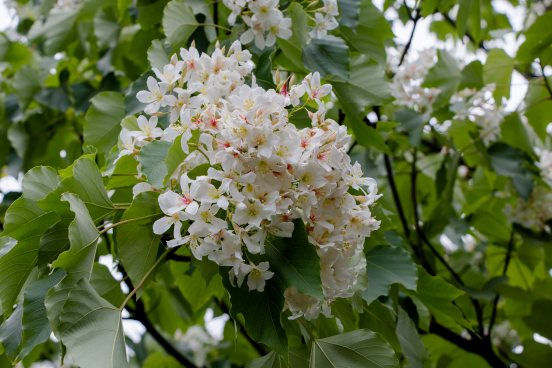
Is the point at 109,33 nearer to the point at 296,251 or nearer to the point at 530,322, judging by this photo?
the point at 296,251

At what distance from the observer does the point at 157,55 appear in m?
1.19

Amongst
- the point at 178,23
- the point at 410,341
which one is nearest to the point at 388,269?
the point at 410,341

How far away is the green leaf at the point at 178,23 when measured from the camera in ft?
3.82

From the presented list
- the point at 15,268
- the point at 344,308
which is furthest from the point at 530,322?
the point at 15,268

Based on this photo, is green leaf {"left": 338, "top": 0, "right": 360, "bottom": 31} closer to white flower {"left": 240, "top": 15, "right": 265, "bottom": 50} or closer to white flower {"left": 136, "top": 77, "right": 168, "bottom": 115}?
white flower {"left": 240, "top": 15, "right": 265, "bottom": 50}

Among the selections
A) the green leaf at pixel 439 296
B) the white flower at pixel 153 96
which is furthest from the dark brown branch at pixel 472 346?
the white flower at pixel 153 96

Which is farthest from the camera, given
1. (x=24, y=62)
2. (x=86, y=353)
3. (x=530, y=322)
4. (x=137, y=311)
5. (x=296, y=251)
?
(x=24, y=62)

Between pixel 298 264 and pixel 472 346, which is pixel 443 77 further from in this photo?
pixel 298 264

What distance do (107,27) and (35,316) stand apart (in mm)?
1474

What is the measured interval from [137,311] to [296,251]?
1037 mm

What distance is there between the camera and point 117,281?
1.36 m

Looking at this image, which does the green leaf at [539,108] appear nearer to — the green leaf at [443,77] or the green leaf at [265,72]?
the green leaf at [443,77]

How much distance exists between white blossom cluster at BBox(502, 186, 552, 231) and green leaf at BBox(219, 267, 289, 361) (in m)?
1.68

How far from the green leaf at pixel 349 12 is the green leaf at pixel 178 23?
1.47 ft
